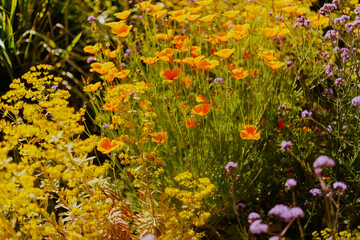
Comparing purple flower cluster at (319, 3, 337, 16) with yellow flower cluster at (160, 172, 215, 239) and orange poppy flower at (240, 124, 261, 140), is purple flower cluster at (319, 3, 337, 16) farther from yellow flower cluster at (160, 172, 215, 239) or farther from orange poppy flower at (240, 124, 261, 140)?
yellow flower cluster at (160, 172, 215, 239)

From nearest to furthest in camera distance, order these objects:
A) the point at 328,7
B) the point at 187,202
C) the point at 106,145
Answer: the point at 187,202 → the point at 106,145 → the point at 328,7

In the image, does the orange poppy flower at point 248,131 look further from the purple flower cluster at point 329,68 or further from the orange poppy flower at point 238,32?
the purple flower cluster at point 329,68

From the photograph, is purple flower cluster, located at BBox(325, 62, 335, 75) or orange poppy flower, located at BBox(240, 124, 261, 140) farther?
purple flower cluster, located at BBox(325, 62, 335, 75)

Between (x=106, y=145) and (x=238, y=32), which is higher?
(x=238, y=32)

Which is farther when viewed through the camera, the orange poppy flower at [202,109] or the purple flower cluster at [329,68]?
the purple flower cluster at [329,68]

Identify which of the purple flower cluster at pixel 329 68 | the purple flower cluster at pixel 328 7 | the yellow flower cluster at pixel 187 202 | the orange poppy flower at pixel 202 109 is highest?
the purple flower cluster at pixel 328 7

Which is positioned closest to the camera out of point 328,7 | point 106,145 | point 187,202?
point 187,202

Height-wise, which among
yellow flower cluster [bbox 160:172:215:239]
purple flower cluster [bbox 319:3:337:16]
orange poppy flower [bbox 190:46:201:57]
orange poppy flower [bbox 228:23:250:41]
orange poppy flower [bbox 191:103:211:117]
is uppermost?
purple flower cluster [bbox 319:3:337:16]

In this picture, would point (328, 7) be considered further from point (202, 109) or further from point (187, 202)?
point (187, 202)

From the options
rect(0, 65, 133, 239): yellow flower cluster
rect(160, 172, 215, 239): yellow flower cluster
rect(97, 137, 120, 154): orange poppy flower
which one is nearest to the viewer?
rect(0, 65, 133, 239): yellow flower cluster

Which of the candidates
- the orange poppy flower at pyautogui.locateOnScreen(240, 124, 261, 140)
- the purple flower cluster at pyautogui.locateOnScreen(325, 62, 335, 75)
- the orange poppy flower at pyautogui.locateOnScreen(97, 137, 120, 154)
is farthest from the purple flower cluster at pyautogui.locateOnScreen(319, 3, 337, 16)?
the orange poppy flower at pyautogui.locateOnScreen(97, 137, 120, 154)

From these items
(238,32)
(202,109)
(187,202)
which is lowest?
(187,202)

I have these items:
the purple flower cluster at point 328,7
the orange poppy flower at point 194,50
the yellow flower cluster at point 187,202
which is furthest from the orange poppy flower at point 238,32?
the yellow flower cluster at point 187,202

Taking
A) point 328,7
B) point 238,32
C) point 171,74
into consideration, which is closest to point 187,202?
point 171,74
